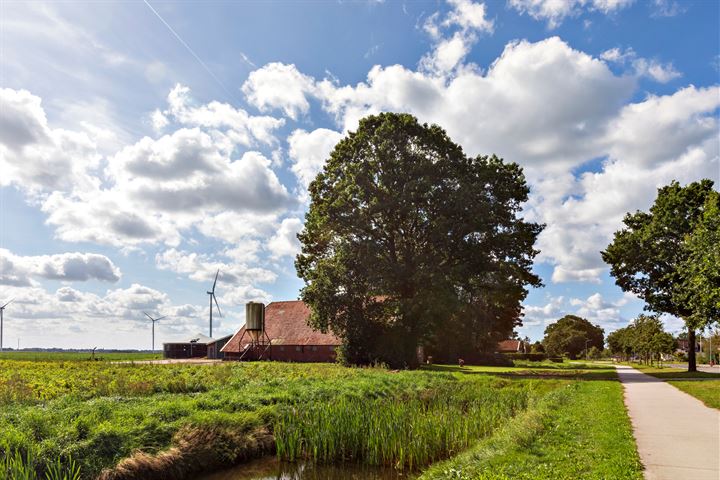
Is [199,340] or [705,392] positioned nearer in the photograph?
[705,392]

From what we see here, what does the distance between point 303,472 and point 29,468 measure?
22.0 ft

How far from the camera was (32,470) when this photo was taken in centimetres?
1087

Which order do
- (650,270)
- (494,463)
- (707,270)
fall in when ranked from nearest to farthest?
(494,463) → (707,270) → (650,270)

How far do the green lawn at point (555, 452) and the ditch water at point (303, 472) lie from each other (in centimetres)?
215

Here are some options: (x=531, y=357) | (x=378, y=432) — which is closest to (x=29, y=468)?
(x=378, y=432)

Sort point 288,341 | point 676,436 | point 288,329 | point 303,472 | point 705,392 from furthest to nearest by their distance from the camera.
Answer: point 288,329, point 288,341, point 705,392, point 303,472, point 676,436

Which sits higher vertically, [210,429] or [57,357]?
[210,429]

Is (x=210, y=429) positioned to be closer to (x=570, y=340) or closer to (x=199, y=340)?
(x=199, y=340)

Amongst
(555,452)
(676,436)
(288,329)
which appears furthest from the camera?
(288,329)

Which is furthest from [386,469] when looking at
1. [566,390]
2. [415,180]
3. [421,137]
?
[421,137]

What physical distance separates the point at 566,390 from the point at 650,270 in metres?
24.9

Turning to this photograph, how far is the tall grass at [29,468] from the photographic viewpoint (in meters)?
10.3

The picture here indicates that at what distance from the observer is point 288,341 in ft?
188

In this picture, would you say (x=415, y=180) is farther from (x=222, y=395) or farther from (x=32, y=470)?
(x=32, y=470)
